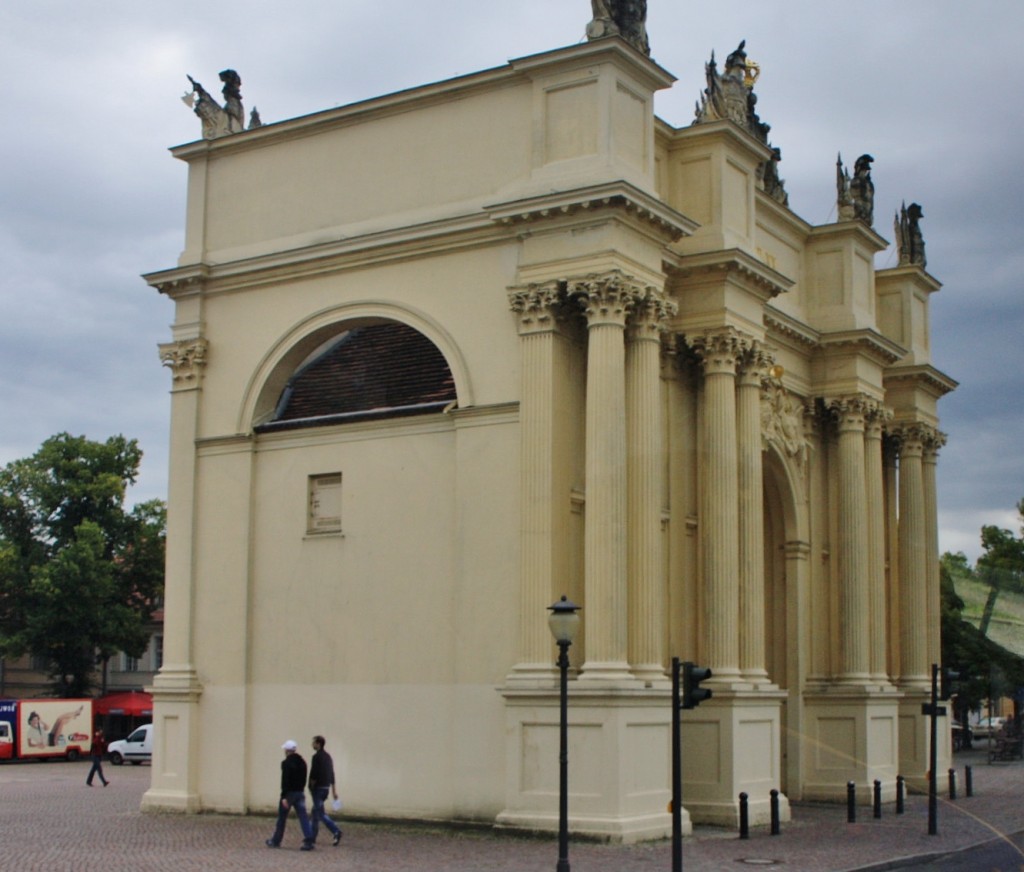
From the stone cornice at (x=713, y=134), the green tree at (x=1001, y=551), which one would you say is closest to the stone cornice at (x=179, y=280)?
the stone cornice at (x=713, y=134)

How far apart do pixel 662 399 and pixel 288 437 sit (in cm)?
692

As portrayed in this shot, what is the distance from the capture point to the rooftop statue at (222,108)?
96.8 feet

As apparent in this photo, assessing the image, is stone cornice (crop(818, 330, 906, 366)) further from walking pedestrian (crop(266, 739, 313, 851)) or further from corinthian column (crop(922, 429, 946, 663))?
walking pedestrian (crop(266, 739, 313, 851))

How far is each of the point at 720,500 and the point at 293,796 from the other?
376 inches

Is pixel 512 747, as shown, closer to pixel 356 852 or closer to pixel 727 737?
pixel 356 852

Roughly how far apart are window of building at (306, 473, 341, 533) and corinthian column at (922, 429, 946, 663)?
56.8 ft

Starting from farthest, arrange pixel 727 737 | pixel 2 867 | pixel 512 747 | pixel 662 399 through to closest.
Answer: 1. pixel 662 399
2. pixel 727 737
3. pixel 512 747
4. pixel 2 867

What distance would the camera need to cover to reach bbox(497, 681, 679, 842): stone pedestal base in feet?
73.2

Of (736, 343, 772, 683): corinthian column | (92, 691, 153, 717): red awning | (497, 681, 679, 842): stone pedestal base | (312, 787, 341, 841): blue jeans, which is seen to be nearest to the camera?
(312, 787, 341, 841): blue jeans

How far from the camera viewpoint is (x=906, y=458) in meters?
37.5

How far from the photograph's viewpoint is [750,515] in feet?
91.1

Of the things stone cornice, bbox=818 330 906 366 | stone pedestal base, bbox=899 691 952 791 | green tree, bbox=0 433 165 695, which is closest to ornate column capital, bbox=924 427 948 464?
stone cornice, bbox=818 330 906 366

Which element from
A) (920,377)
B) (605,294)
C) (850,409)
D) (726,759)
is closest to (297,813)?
(726,759)

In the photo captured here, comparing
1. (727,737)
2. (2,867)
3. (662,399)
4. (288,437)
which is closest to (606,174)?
(662,399)
